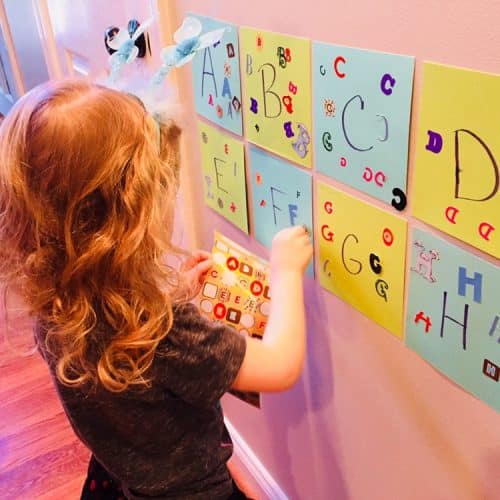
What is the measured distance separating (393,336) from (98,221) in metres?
0.40

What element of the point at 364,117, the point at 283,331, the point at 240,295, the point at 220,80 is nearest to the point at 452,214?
the point at 364,117

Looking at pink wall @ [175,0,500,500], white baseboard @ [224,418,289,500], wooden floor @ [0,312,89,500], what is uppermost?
pink wall @ [175,0,500,500]

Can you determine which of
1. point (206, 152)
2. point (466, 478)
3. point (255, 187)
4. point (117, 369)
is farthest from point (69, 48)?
point (466, 478)

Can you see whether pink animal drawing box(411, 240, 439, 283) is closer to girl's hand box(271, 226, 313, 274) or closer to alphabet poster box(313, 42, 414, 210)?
alphabet poster box(313, 42, 414, 210)

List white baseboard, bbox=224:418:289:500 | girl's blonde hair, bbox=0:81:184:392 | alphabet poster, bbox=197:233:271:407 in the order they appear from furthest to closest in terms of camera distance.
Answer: white baseboard, bbox=224:418:289:500
alphabet poster, bbox=197:233:271:407
girl's blonde hair, bbox=0:81:184:392

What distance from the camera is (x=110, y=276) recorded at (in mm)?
705

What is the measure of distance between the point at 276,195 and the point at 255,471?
742 mm

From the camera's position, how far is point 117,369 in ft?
2.31

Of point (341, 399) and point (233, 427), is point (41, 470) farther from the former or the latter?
point (341, 399)

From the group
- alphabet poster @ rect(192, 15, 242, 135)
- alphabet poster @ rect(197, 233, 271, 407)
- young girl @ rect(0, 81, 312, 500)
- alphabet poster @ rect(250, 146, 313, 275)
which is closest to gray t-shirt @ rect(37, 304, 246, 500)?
young girl @ rect(0, 81, 312, 500)

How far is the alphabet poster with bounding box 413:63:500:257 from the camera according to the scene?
1.83ft

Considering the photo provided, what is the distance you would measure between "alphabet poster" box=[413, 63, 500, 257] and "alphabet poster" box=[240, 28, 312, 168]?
0.21 meters

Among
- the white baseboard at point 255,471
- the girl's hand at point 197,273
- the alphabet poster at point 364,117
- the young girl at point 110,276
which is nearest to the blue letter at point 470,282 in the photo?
the alphabet poster at point 364,117

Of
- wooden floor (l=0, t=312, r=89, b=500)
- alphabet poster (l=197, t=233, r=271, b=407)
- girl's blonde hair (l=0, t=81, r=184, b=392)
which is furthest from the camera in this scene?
wooden floor (l=0, t=312, r=89, b=500)
